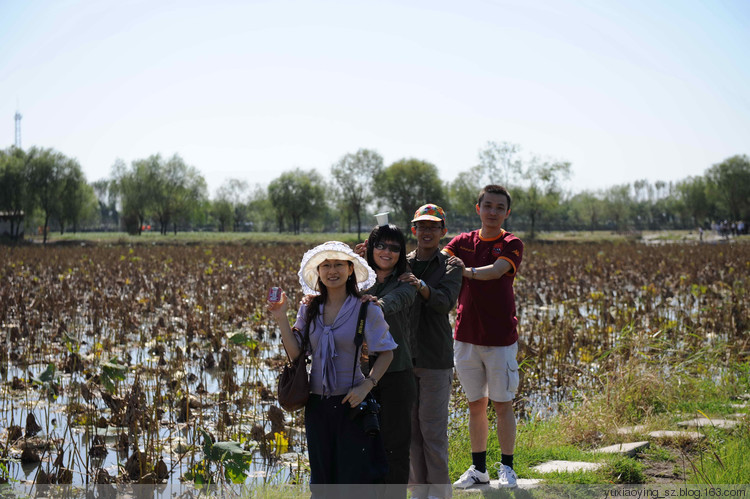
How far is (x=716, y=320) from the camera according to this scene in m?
9.08

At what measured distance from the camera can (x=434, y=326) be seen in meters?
3.35

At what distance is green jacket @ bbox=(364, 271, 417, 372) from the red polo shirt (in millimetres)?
585

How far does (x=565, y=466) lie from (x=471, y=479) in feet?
2.44

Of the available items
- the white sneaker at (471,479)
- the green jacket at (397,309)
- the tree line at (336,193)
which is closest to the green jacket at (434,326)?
the green jacket at (397,309)

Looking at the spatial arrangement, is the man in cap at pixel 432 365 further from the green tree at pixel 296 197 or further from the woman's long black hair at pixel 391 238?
the green tree at pixel 296 197

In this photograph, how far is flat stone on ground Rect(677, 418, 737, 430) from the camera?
4602mm

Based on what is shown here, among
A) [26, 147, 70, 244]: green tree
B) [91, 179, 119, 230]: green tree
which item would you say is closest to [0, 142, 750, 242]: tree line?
[26, 147, 70, 244]: green tree

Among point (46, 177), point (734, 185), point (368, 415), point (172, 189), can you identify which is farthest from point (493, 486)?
point (734, 185)

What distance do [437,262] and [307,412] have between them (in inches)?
44.3

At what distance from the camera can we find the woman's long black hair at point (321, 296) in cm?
289

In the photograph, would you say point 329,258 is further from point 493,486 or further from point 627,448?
point 627,448

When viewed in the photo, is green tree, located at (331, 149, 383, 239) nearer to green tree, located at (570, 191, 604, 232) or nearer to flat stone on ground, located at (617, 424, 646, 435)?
green tree, located at (570, 191, 604, 232)

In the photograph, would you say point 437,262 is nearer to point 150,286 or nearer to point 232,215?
point 150,286

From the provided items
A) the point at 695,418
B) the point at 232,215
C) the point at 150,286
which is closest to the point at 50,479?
the point at 695,418
